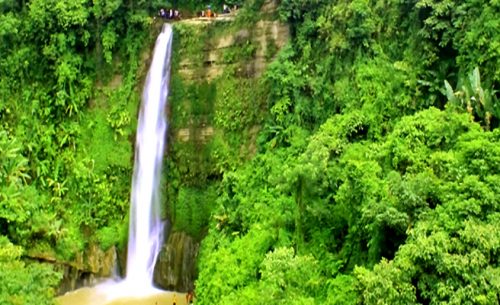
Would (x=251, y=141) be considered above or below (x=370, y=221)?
above

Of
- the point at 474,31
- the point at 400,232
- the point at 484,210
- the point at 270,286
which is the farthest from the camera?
the point at 474,31

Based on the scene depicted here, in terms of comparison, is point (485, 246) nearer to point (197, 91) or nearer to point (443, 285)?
point (443, 285)

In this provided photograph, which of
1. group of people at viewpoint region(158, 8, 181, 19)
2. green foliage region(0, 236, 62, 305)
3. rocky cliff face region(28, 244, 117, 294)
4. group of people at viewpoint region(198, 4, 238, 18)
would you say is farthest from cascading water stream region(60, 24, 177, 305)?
green foliage region(0, 236, 62, 305)

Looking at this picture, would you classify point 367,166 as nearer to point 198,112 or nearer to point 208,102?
point 208,102

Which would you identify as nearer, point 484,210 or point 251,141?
point 484,210

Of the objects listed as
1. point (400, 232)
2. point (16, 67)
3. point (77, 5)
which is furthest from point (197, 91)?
point (400, 232)

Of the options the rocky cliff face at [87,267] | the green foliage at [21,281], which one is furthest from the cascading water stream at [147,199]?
the green foliage at [21,281]

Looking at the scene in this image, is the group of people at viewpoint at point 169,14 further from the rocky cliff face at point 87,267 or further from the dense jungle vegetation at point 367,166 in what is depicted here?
the rocky cliff face at point 87,267

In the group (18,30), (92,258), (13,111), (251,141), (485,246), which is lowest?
(92,258)
